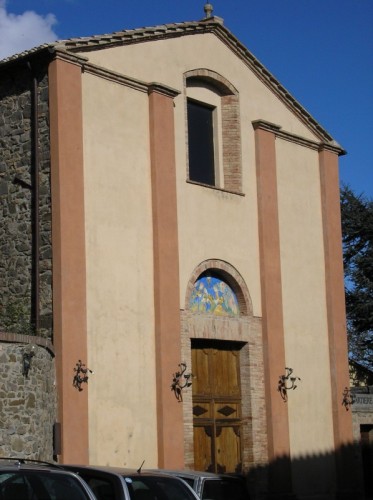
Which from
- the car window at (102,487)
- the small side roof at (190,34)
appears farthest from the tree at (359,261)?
the car window at (102,487)

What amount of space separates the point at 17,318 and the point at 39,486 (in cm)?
1023

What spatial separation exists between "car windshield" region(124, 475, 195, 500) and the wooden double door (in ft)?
33.2

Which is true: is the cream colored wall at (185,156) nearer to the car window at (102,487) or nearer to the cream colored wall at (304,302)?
the cream colored wall at (304,302)

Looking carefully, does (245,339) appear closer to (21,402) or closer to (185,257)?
(185,257)

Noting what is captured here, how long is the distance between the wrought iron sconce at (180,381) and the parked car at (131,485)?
9022 mm

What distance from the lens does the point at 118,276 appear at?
63.4ft

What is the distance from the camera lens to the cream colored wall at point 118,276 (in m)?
18.6

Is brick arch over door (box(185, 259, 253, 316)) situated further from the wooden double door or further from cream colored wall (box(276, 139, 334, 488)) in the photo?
cream colored wall (box(276, 139, 334, 488))

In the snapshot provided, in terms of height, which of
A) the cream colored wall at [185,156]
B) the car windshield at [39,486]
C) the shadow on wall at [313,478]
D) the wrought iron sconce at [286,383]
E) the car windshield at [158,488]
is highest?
the cream colored wall at [185,156]

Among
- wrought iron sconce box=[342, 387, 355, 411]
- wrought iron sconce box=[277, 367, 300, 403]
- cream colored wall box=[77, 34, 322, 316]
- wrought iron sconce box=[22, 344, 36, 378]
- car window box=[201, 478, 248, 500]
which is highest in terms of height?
cream colored wall box=[77, 34, 322, 316]

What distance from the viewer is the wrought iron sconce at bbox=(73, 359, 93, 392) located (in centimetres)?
1780

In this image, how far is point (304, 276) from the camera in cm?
2408

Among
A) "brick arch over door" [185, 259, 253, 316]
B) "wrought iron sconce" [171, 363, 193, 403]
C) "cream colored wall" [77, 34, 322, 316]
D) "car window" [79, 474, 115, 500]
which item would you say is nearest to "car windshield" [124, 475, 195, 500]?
"car window" [79, 474, 115, 500]

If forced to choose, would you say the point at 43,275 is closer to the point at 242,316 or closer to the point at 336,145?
the point at 242,316
